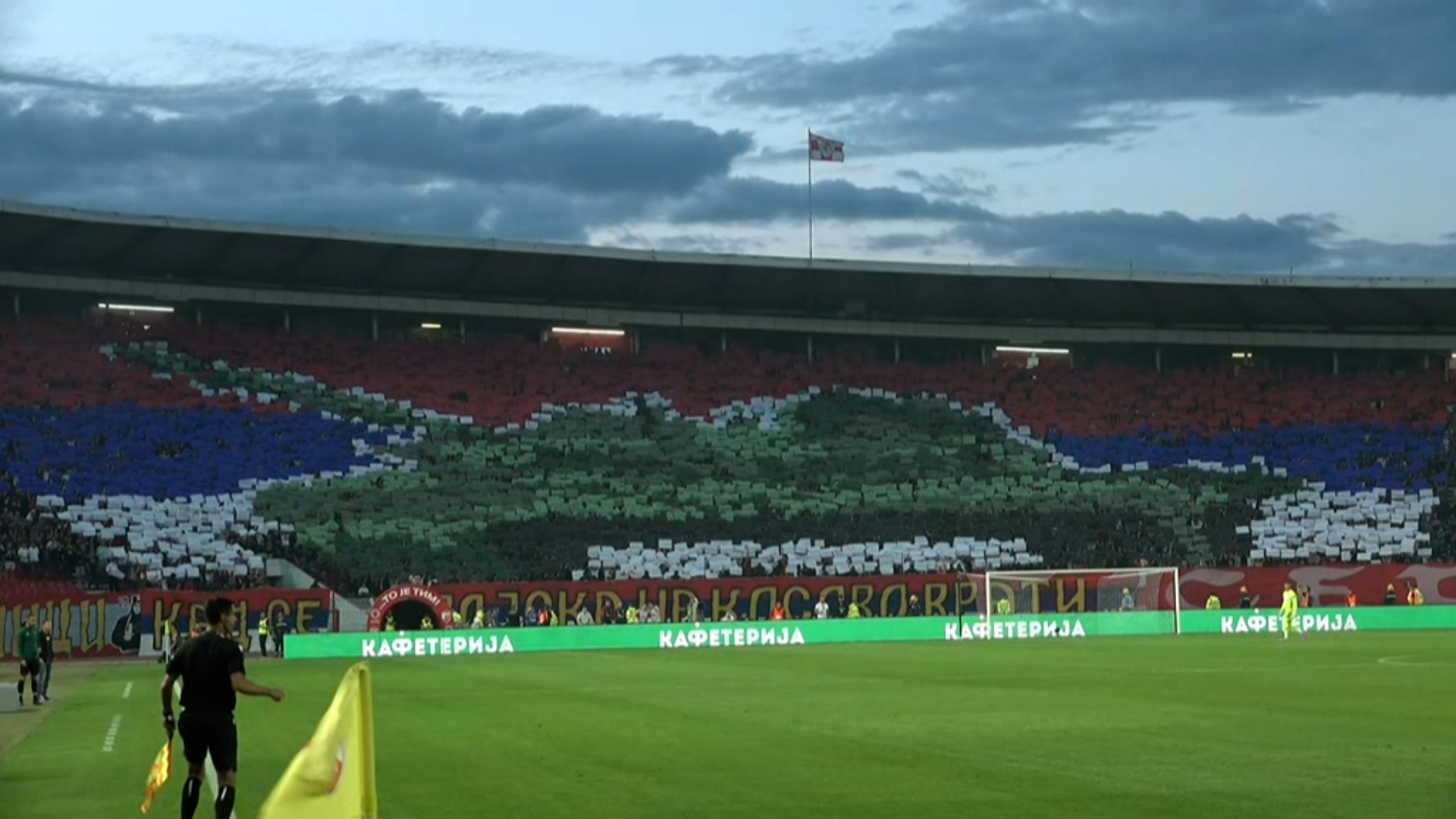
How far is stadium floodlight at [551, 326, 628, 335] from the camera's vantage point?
271ft

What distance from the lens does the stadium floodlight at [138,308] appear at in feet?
247

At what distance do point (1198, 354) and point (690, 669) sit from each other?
5373 centimetres

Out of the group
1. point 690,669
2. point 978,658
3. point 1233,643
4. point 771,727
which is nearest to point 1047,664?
point 978,658

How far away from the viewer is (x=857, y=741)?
2184 cm

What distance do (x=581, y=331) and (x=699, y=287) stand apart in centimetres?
568

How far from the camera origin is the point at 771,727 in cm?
2423

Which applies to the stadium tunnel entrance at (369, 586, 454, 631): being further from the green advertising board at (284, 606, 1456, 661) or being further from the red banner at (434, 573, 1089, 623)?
the green advertising board at (284, 606, 1456, 661)

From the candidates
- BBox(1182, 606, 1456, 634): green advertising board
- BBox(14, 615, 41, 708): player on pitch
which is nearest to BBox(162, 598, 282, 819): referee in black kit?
BBox(14, 615, 41, 708): player on pitch

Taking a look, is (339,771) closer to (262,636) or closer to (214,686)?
(214,686)

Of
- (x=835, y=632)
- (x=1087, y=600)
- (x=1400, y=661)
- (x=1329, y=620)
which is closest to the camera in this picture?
(x=1400, y=661)

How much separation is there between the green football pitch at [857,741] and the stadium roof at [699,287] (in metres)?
36.1

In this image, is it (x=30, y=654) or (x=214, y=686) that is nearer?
(x=214, y=686)

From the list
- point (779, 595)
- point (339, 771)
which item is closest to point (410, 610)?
point (779, 595)

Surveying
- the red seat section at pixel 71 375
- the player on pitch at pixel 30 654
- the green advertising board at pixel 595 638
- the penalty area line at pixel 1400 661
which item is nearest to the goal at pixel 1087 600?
the green advertising board at pixel 595 638
